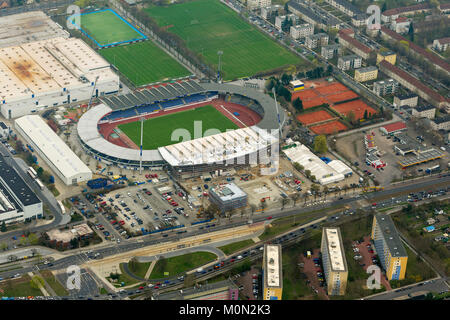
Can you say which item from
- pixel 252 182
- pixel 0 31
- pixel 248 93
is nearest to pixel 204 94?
pixel 248 93

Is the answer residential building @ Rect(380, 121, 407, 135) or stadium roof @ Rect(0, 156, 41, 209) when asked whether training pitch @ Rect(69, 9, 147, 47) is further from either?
residential building @ Rect(380, 121, 407, 135)

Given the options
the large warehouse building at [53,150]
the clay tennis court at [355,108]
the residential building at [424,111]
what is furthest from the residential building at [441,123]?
the large warehouse building at [53,150]

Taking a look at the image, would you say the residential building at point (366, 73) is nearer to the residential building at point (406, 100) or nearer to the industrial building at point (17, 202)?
the residential building at point (406, 100)

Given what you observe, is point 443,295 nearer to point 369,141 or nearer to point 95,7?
point 369,141

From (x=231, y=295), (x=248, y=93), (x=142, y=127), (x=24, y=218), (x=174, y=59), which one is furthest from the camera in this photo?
(x=174, y=59)

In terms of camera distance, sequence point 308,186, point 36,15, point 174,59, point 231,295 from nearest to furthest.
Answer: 1. point 231,295
2. point 308,186
3. point 174,59
4. point 36,15

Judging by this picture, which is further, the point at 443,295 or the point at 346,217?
the point at 346,217
